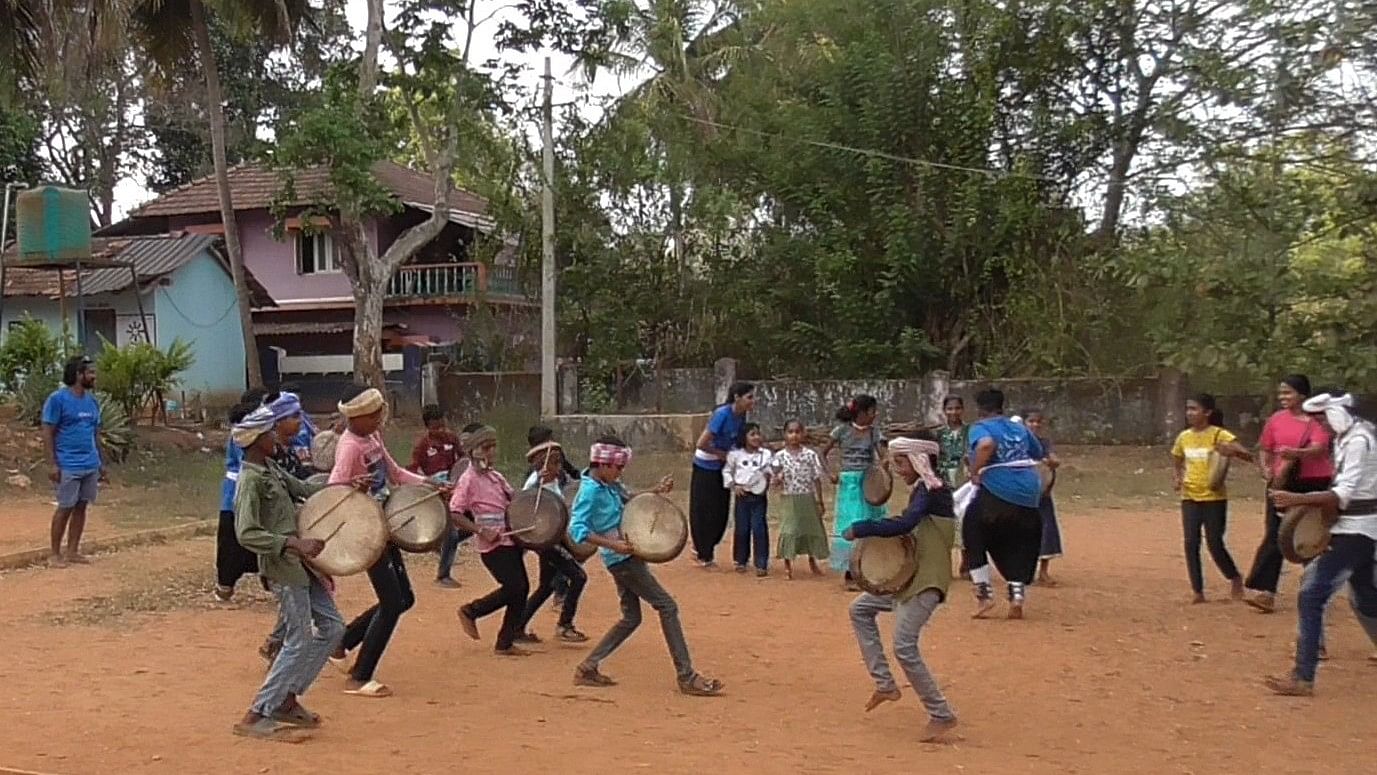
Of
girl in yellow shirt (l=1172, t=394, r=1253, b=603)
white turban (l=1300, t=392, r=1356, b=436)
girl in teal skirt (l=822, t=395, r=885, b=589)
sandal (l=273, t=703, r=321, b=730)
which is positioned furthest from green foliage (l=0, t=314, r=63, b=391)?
white turban (l=1300, t=392, r=1356, b=436)

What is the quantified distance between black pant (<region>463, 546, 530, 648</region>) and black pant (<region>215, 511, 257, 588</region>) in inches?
97.5

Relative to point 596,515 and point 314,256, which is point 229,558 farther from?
point 314,256

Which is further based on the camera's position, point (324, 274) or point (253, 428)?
point (324, 274)

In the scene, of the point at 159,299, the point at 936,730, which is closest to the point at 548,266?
the point at 159,299

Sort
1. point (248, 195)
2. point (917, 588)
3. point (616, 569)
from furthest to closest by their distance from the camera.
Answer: point (248, 195) < point (616, 569) < point (917, 588)

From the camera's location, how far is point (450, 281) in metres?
32.4

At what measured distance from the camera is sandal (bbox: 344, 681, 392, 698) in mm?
7344

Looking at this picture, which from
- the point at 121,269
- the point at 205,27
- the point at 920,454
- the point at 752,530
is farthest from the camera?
the point at 121,269

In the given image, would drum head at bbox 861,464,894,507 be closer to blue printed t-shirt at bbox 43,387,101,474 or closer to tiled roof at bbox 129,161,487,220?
blue printed t-shirt at bbox 43,387,101,474

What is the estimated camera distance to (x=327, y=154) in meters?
22.0

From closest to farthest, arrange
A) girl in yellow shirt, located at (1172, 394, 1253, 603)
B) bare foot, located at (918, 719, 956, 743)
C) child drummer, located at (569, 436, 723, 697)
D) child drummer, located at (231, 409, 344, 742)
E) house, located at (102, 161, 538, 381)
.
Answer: child drummer, located at (231, 409, 344, 742) < bare foot, located at (918, 719, 956, 743) < child drummer, located at (569, 436, 723, 697) < girl in yellow shirt, located at (1172, 394, 1253, 603) < house, located at (102, 161, 538, 381)

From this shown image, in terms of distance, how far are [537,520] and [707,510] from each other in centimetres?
411

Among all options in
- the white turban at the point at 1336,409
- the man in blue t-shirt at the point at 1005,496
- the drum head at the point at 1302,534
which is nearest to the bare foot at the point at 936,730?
the drum head at the point at 1302,534

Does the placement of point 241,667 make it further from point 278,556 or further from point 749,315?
point 749,315
